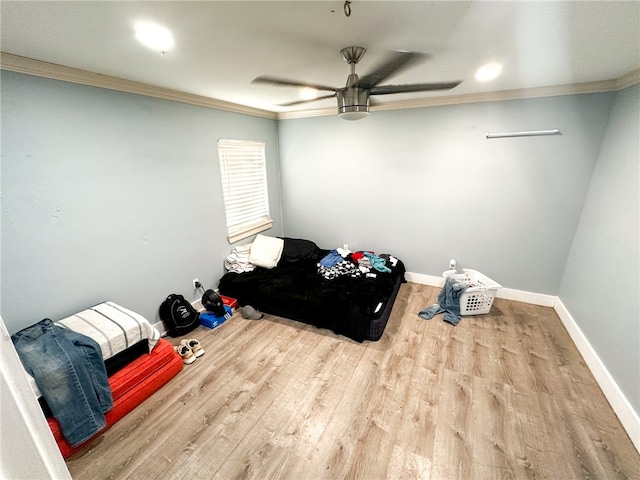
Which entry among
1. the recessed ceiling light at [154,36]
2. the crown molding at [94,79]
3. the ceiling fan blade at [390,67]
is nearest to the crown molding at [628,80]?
the ceiling fan blade at [390,67]

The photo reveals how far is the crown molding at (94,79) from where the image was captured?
5.49 feet

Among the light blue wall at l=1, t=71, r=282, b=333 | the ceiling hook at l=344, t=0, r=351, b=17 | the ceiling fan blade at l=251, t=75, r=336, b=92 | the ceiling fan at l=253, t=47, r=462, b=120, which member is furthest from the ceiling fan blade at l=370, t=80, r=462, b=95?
the light blue wall at l=1, t=71, r=282, b=333

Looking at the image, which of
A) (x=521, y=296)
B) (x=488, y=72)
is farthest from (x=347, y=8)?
(x=521, y=296)

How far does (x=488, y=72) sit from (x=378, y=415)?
110 inches

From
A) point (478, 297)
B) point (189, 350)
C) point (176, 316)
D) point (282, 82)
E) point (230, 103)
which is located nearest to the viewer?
point (282, 82)

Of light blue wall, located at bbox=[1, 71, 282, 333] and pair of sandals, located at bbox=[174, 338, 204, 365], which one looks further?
pair of sandals, located at bbox=[174, 338, 204, 365]

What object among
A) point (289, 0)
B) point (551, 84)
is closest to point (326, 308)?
point (289, 0)

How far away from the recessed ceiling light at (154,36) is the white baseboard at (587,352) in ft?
11.6

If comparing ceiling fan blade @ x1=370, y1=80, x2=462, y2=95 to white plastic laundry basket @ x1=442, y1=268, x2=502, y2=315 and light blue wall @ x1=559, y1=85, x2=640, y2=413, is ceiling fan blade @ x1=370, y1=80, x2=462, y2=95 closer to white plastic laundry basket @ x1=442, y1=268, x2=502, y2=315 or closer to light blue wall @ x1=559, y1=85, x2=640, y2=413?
light blue wall @ x1=559, y1=85, x2=640, y2=413

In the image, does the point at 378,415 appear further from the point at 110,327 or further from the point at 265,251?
the point at 265,251

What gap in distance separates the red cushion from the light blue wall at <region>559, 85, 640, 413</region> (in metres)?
3.35

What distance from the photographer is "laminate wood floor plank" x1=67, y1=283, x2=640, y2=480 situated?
5.19 feet

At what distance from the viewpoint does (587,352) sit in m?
2.29

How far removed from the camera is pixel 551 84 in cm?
252
